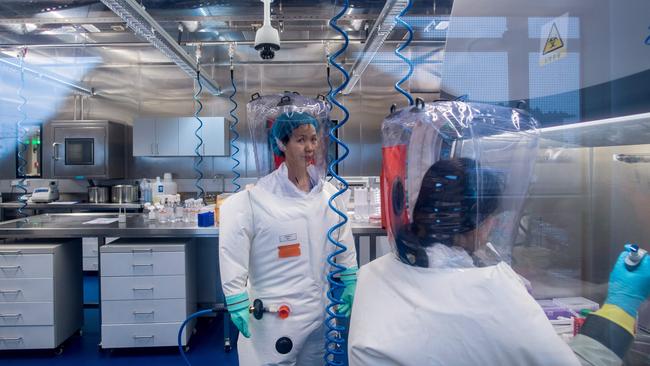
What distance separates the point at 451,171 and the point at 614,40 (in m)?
0.52

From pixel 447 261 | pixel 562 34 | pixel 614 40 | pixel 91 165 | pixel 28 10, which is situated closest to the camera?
pixel 447 261

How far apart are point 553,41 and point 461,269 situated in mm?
724

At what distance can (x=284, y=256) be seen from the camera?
1458mm

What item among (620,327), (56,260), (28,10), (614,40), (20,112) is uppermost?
(28,10)

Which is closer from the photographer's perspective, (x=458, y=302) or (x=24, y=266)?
(x=458, y=302)

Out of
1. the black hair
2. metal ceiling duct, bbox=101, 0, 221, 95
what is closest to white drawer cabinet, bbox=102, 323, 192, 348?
metal ceiling duct, bbox=101, 0, 221, 95

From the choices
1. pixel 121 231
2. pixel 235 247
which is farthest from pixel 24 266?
pixel 235 247

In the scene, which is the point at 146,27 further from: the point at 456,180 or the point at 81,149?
the point at 81,149

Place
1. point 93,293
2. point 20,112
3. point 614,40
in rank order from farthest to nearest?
point 20,112 → point 93,293 → point 614,40

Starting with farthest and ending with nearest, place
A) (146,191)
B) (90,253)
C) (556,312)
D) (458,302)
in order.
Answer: (146,191) → (90,253) → (556,312) → (458,302)

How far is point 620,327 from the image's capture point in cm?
88

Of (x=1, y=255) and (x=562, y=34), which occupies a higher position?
(x=562, y=34)

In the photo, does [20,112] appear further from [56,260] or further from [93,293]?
[56,260]

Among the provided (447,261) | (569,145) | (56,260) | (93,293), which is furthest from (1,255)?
(569,145)
